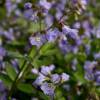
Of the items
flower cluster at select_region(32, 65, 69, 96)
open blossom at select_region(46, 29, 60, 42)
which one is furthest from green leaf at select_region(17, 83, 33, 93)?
open blossom at select_region(46, 29, 60, 42)

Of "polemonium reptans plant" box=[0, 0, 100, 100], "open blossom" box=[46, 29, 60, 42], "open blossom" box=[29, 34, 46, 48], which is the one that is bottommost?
"polemonium reptans plant" box=[0, 0, 100, 100]

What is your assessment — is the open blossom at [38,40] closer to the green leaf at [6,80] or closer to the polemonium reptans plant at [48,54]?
the polemonium reptans plant at [48,54]

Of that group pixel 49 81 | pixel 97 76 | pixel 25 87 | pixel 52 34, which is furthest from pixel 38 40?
pixel 97 76

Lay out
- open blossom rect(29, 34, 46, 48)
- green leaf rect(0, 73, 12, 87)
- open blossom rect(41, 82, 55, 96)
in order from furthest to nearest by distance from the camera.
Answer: green leaf rect(0, 73, 12, 87) < open blossom rect(29, 34, 46, 48) < open blossom rect(41, 82, 55, 96)

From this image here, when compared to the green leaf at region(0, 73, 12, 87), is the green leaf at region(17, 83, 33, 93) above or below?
below

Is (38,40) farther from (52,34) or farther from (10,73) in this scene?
(10,73)

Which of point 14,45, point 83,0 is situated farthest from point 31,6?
point 14,45

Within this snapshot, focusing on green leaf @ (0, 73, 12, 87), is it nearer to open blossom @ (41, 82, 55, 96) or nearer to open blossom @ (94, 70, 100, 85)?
open blossom @ (41, 82, 55, 96)

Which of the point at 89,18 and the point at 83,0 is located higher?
the point at 83,0

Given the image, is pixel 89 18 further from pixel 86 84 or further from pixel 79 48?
pixel 86 84
